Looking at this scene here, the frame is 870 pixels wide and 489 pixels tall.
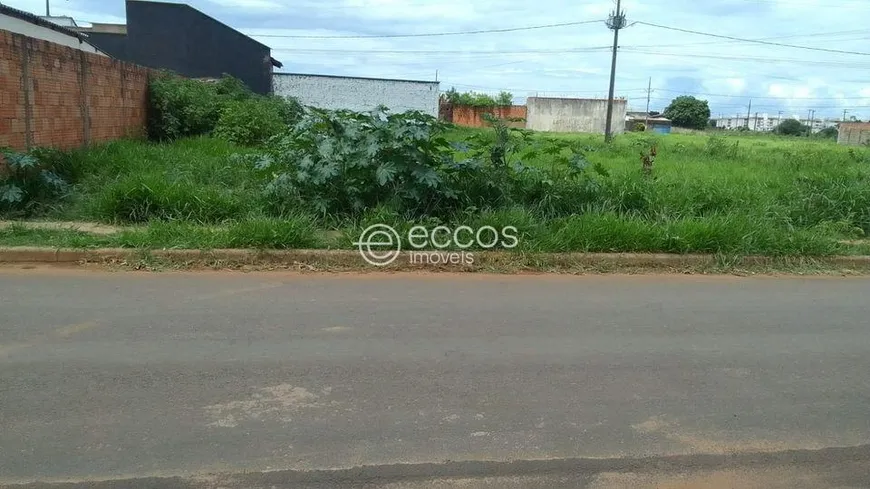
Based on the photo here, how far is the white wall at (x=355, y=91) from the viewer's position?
118 feet

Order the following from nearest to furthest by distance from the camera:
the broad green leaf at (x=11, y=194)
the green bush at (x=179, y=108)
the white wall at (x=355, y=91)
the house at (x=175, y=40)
→ the broad green leaf at (x=11, y=194) → the green bush at (x=179, y=108) → the house at (x=175, y=40) → the white wall at (x=355, y=91)

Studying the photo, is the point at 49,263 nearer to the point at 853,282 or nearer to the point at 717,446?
the point at 717,446

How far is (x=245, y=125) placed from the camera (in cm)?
1667

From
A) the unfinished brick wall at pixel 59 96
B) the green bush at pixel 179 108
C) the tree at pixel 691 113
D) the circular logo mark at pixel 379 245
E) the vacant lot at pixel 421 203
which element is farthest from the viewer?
the tree at pixel 691 113

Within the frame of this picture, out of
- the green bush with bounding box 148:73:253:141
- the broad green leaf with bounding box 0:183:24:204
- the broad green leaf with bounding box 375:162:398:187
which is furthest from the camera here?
the green bush with bounding box 148:73:253:141

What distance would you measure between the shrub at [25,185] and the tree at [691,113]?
79.0 metres

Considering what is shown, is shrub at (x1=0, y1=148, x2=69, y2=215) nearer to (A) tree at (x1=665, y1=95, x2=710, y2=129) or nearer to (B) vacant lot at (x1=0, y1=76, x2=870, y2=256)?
(B) vacant lot at (x1=0, y1=76, x2=870, y2=256)

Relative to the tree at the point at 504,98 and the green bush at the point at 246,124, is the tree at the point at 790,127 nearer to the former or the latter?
the tree at the point at 504,98

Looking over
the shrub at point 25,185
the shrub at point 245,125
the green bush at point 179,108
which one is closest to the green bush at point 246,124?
the shrub at point 245,125

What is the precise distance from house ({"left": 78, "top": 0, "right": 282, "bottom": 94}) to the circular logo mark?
2624 centimetres

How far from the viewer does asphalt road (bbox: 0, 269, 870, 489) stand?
294 centimetres

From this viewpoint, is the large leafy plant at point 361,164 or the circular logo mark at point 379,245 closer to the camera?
the circular logo mark at point 379,245

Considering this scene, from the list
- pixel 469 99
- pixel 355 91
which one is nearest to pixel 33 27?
pixel 355 91

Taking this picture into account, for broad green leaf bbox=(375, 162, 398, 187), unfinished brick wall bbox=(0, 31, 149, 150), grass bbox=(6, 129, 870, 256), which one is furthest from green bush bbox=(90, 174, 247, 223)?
unfinished brick wall bbox=(0, 31, 149, 150)
